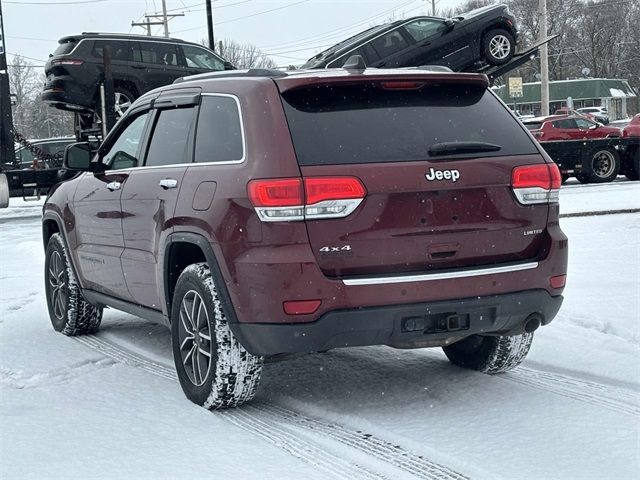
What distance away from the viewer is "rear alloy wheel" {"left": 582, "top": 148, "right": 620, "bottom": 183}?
883 inches

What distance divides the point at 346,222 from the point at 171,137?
162 centimetres

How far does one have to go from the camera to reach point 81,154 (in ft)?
20.6

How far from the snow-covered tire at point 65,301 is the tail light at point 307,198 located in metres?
3.15

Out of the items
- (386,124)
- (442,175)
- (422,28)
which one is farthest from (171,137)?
(422,28)

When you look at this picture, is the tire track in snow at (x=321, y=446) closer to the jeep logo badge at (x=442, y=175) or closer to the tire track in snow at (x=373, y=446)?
the tire track in snow at (x=373, y=446)

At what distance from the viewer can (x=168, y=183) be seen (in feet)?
16.5

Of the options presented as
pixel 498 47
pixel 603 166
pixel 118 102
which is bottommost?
pixel 603 166

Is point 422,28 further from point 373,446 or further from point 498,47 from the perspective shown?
point 373,446

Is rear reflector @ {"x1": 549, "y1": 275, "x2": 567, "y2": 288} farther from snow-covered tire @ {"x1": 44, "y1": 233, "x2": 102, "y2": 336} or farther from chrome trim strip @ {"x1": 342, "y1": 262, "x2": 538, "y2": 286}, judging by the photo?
snow-covered tire @ {"x1": 44, "y1": 233, "x2": 102, "y2": 336}

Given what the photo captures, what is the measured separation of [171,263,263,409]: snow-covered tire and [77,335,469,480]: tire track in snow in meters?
0.14

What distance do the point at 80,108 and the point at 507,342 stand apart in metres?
15.0

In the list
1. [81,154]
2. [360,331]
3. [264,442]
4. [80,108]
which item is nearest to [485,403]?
[360,331]

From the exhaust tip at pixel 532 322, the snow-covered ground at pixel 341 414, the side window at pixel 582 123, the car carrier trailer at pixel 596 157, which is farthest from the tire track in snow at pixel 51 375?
the side window at pixel 582 123

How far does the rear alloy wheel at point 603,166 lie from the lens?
22438 mm
